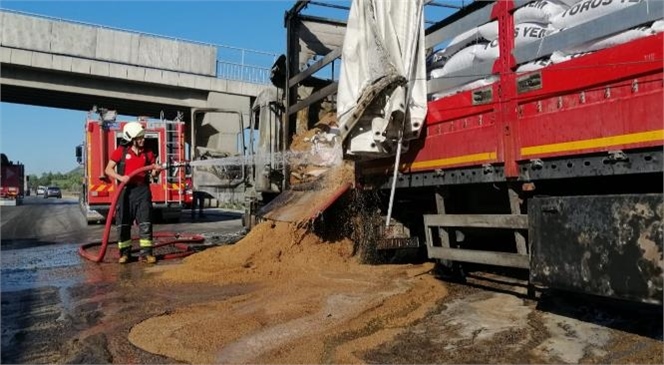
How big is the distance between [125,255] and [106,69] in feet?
69.8

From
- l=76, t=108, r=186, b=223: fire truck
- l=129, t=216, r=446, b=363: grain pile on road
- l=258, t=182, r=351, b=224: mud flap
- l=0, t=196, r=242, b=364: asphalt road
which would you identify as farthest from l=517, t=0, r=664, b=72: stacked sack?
l=76, t=108, r=186, b=223: fire truck

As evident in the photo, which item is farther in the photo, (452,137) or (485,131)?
(452,137)

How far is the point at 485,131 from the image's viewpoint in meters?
4.28

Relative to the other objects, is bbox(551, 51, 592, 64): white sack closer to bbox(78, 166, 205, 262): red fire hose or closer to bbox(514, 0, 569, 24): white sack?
bbox(514, 0, 569, 24): white sack

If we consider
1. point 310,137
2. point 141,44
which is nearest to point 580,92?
point 310,137

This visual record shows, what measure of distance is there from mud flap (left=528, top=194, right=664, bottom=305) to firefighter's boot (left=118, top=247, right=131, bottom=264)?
5353 millimetres

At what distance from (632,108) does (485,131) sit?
3.82 ft

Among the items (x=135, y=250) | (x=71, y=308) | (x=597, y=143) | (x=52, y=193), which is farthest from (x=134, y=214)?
(x=52, y=193)

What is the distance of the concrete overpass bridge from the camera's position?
24766 mm

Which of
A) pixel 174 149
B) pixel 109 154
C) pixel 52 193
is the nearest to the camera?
pixel 109 154

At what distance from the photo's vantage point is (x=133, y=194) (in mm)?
7672

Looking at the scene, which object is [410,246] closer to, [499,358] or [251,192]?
[499,358]

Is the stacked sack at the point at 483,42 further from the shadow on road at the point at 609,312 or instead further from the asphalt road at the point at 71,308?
the asphalt road at the point at 71,308

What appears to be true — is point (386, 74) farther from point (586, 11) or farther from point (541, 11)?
point (586, 11)
